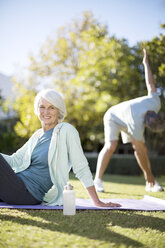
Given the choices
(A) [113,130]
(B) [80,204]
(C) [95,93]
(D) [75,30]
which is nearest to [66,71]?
(D) [75,30]

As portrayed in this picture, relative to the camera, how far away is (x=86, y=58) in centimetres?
1355

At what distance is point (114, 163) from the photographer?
12109 mm

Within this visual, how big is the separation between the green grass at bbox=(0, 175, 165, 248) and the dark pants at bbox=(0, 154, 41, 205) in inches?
7.4

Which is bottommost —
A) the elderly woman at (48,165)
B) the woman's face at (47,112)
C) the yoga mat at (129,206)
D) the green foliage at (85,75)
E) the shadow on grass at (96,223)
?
the yoga mat at (129,206)

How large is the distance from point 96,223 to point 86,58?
1172 cm

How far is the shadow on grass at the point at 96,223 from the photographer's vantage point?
200cm

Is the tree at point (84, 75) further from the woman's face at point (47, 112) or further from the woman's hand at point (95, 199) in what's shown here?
the woman's hand at point (95, 199)

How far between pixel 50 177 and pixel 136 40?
9.52 meters

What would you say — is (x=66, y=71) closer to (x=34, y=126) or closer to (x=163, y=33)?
(x=34, y=126)

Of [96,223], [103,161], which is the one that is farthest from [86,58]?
[96,223]

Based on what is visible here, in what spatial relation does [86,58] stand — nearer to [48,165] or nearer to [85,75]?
[85,75]

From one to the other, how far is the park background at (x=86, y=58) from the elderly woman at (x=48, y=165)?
4.77 metres

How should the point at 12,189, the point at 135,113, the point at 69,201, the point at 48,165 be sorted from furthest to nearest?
the point at 135,113, the point at 48,165, the point at 12,189, the point at 69,201

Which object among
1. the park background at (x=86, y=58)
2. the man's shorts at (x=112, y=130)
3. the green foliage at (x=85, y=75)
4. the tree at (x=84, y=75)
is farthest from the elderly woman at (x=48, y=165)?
the tree at (x=84, y=75)
